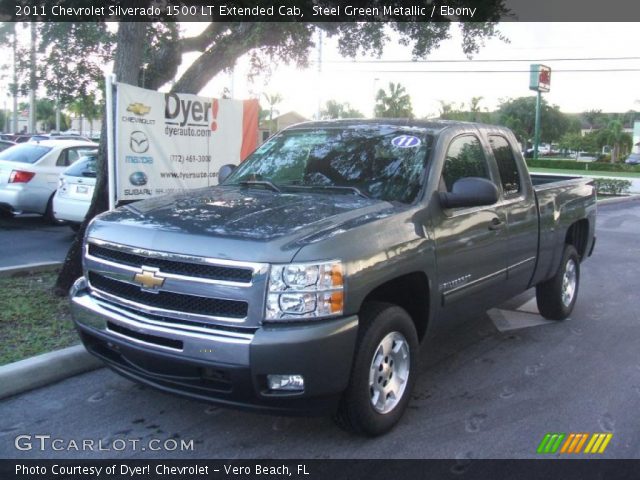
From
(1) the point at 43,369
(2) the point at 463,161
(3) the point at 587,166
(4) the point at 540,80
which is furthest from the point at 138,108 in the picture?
(3) the point at 587,166

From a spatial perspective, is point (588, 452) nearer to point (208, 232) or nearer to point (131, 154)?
point (208, 232)

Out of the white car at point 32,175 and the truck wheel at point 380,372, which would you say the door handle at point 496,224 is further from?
the white car at point 32,175

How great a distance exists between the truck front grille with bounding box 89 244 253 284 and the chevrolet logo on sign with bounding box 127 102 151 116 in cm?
313

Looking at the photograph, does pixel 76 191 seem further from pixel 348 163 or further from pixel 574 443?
pixel 574 443

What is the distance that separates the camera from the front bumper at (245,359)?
3148 millimetres

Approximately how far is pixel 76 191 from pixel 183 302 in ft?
24.9

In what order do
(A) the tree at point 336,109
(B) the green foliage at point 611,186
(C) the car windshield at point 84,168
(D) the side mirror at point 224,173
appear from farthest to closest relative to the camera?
(A) the tree at point 336,109, (B) the green foliage at point 611,186, (C) the car windshield at point 84,168, (D) the side mirror at point 224,173

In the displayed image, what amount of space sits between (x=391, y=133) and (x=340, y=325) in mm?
2000

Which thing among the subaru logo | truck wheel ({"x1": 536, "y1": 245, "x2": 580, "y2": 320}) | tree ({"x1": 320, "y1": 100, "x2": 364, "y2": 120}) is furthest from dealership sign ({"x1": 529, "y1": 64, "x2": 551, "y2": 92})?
the subaru logo

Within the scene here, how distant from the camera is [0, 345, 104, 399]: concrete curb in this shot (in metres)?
4.27

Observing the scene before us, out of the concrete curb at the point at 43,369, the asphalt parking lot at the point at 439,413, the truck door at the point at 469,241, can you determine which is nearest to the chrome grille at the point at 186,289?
the asphalt parking lot at the point at 439,413

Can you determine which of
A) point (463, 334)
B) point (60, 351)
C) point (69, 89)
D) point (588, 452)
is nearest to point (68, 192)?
point (69, 89)

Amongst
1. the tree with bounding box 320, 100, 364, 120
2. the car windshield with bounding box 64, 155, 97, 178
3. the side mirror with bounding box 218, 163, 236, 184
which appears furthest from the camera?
the tree with bounding box 320, 100, 364, 120

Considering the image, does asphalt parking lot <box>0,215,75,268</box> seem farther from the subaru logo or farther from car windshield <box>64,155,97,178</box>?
the subaru logo
